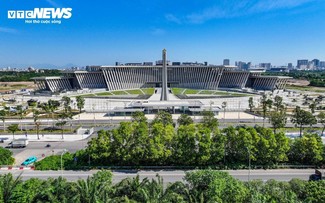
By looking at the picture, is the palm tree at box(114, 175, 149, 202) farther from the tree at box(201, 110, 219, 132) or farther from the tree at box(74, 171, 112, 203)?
the tree at box(201, 110, 219, 132)

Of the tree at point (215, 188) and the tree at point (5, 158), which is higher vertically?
the tree at point (215, 188)

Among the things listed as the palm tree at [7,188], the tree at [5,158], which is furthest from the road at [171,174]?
the palm tree at [7,188]

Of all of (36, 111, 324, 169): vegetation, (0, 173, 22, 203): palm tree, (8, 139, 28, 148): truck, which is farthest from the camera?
(8, 139, 28, 148): truck

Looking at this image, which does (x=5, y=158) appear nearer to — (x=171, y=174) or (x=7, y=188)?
(x=7, y=188)

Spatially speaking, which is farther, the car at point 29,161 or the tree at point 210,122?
the tree at point 210,122

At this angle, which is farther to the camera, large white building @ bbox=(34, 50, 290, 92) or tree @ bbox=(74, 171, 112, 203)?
large white building @ bbox=(34, 50, 290, 92)

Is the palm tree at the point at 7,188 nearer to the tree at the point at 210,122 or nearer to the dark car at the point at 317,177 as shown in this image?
the tree at the point at 210,122

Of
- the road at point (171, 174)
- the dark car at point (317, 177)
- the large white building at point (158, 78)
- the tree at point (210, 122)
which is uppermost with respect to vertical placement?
the large white building at point (158, 78)

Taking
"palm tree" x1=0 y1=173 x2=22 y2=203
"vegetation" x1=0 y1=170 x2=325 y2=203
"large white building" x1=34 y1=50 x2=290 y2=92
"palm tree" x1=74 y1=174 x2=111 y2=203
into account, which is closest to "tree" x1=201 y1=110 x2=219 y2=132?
"vegetation" x1=0 y1=170 x2=325 y2=203
